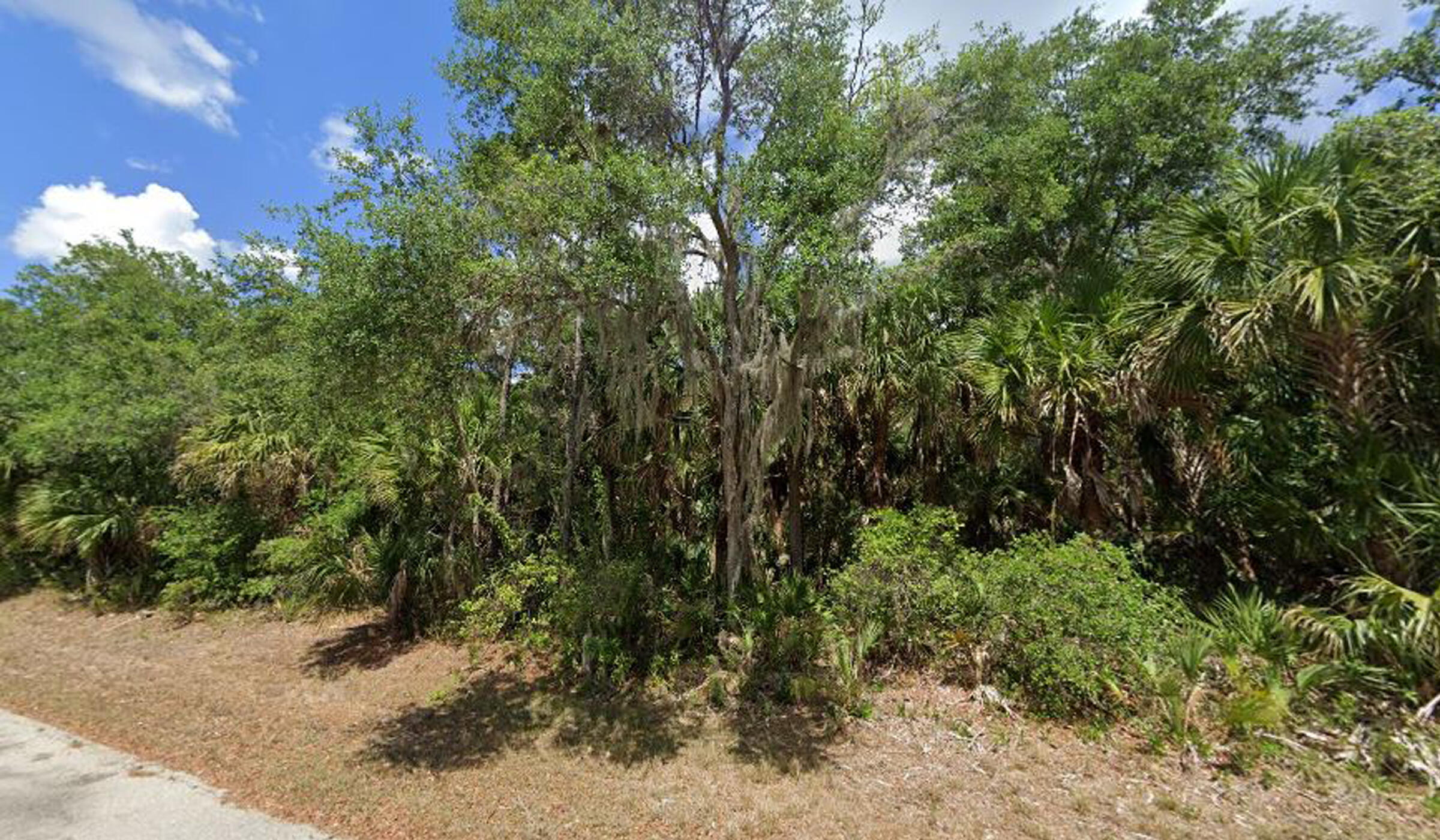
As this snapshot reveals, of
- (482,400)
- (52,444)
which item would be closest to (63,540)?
(52,444)

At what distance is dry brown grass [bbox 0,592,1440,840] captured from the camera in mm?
4570

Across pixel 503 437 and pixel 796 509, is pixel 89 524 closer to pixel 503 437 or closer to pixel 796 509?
pixel 503 437

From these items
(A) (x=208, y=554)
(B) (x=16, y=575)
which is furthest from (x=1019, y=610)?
(B) (x=16, y=575)

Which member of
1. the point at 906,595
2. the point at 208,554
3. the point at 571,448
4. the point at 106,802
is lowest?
the point at 106,802

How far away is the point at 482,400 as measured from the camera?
9.77 metres

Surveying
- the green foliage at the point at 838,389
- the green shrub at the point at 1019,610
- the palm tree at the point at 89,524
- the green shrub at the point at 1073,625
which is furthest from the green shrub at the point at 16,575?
the green shrub at the point at 1073,625

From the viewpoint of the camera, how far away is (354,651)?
900 cm

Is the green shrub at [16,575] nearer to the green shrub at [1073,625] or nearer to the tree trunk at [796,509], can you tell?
the tree trunk at [796,509]

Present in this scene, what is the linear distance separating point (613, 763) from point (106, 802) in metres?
4.07

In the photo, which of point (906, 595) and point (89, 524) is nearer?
point (906, 595)

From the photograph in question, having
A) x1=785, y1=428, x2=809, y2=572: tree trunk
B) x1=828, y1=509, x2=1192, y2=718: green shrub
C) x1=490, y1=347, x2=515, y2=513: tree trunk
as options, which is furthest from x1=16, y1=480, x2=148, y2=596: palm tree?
x1=828, y1=509, x2=1192, y2=718: green shrub

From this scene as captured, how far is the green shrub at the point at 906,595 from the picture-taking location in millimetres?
6852

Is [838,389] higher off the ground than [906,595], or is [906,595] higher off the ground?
[838,389]

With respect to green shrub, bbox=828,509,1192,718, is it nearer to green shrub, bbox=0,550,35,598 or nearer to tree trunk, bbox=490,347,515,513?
tree trunk, bbox=490,347,515,513
